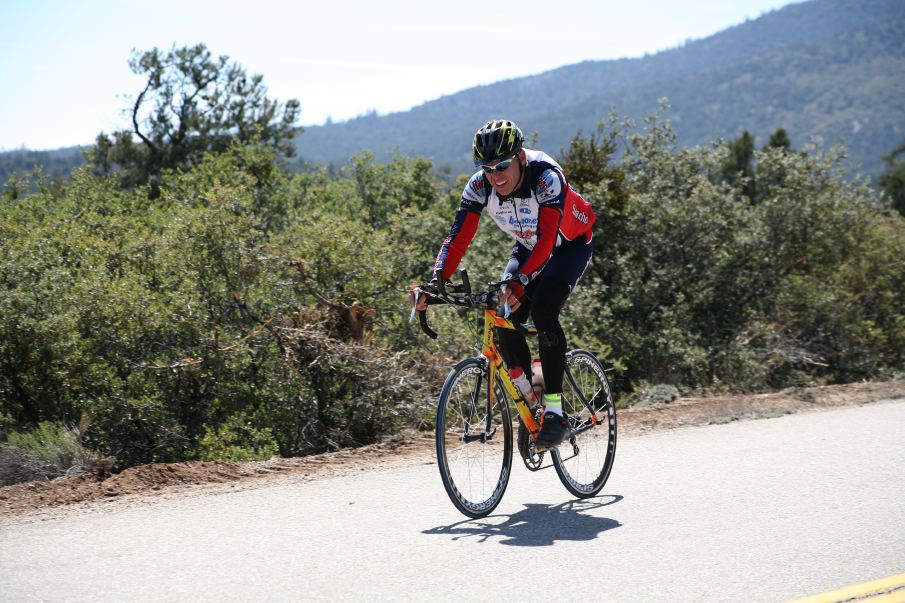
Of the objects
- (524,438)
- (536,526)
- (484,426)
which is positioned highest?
(484,426)

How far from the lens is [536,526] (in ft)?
16.3

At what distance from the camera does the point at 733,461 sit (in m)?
6.51

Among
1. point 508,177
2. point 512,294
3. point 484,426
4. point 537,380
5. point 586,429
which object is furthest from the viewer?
point 586,429

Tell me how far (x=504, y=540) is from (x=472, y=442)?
2.13 feet

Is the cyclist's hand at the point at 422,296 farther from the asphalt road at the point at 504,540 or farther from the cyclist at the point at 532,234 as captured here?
the asphalt road at the point at 504,540

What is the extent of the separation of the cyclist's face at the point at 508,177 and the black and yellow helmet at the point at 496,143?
6.3 inches

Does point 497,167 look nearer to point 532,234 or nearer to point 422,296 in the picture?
point 532,234

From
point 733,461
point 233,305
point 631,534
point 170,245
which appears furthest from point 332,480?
point 170,245

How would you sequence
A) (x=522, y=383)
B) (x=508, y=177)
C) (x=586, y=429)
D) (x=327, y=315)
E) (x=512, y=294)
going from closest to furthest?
(x=512, y=294)
(x=508, y=177)
(x=522, y=383)
(x=586, y=429)
(x=327, y=315)

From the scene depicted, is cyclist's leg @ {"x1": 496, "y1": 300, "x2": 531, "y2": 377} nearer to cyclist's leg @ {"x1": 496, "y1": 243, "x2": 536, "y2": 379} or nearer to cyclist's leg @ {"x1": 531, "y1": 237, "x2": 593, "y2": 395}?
cyclist's leg @ {"x1": 496, "y1": 243, "x2": 536, "y2": 379}

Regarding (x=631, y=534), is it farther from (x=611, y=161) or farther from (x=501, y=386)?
(x=611, y=161)

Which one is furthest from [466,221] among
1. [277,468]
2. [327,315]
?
[327,315]

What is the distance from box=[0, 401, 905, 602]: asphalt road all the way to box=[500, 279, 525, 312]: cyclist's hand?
1337 millimetres

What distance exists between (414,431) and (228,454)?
75.1 inches
